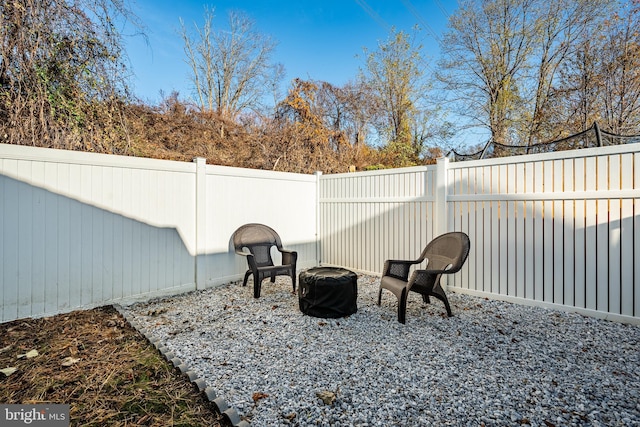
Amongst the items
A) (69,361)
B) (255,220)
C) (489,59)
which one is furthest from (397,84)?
(69,361)

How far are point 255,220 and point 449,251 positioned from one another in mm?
2931

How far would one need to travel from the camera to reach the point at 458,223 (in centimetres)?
428

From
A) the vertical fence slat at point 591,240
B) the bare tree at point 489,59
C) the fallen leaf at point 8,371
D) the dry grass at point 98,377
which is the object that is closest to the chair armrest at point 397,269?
the vertical fence slat at point 591,240

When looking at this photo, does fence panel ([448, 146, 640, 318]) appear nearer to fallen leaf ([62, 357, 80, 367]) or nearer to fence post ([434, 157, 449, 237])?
fence post ([434, 157, 449, 237])

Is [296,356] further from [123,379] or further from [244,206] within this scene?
[244,206]

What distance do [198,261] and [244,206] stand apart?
3.52 feet

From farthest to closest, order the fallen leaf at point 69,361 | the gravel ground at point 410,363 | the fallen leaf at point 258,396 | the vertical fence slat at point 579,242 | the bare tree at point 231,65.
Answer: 1. the bare tree at point 231,65
2. the vertical fence slat at point 579,242
3. the fallen leaf at point 69,361
4. the fallen leaf at point 258,396
5. the gravel ground at point 410,363

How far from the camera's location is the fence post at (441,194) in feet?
14.2

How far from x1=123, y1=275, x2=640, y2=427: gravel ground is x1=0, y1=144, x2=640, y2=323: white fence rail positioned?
43 cm

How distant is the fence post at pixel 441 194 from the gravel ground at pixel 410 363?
1.08 m

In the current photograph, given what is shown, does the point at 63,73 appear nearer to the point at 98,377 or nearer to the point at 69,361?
the point at 69,361

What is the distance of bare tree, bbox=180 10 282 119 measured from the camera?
391 inches

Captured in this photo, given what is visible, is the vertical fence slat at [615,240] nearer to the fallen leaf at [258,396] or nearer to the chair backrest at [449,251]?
the chair backrest at [449,251]


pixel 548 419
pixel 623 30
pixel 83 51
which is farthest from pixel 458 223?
pixel 623 30
